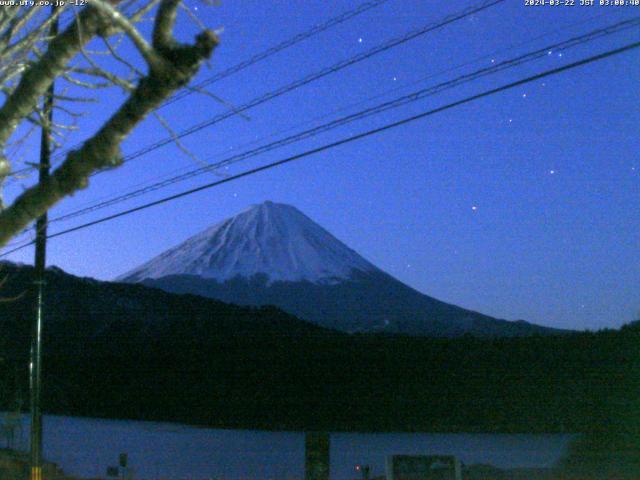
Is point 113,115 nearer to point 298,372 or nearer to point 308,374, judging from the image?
point 308,374

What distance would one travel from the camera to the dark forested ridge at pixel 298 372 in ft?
112

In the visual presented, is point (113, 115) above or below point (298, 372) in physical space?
above

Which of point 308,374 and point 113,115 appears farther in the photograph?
point 308,374

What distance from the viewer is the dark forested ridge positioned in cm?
3425

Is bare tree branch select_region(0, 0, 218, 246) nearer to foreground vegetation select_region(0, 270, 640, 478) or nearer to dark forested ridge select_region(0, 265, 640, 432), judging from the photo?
foreground vegetation select_region(0, 270, 640, 478)

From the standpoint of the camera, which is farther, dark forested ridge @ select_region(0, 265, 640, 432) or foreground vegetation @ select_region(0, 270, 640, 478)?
dark forested ridge @ select_region(0, 265, 640, 432)

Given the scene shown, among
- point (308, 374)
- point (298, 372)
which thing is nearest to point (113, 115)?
point (308, 374)

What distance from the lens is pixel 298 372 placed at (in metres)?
42.6

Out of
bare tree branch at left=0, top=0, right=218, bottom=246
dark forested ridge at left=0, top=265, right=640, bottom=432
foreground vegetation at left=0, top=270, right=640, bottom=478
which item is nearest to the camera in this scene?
bare tree branch at left=0, top=0, right=218, bottom=246

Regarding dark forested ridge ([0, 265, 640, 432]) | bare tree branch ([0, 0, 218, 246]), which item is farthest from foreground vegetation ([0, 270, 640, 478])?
bare tree branch ([0, 0, 218, 246])

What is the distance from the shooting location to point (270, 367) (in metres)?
42.8

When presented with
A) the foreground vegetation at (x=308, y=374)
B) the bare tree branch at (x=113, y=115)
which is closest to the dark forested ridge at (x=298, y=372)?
the foreground vegetation at (x=308, y=374)

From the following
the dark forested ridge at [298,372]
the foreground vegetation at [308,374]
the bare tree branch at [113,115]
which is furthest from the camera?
the dark forested ridge at [298,372]

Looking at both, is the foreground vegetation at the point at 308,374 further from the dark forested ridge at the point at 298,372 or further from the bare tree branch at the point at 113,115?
the bare tree branch at the point at 113,115
